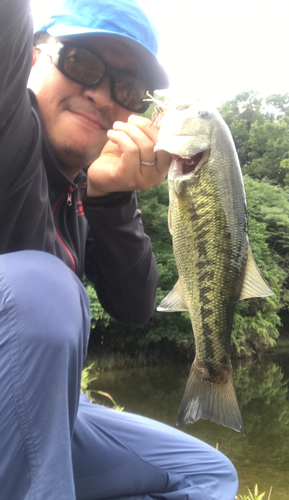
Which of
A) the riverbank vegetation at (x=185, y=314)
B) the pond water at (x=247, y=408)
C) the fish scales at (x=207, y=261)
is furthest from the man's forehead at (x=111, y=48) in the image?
the riverbank vegetation at (x=185, y=314)

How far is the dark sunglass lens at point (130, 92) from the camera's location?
68.4 inches

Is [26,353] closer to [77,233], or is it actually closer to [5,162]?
[5,162]

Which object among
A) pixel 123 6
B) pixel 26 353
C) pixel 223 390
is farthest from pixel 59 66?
pixel 223 390

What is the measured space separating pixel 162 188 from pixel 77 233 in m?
12.9

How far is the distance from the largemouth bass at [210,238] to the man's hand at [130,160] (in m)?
0.06

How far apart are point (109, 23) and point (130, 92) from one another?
29cm

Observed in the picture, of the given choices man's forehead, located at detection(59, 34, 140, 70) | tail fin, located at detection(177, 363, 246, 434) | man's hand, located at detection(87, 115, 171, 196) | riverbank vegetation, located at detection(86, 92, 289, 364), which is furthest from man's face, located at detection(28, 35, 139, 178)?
riverbank vegetation, located at detection(86, 92, 289, 364)

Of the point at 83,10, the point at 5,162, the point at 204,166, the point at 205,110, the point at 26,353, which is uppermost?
the point at 83,10

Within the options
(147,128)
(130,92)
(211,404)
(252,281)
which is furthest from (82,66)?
(211,404)

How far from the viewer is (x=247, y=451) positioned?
285 inches

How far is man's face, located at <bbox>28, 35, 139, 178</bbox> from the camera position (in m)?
1.66

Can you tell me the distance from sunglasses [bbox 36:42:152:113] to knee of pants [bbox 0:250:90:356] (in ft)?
2.83

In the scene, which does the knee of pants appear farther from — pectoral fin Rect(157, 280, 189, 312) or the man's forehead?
the man's forehead

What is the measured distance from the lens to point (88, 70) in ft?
5.38
